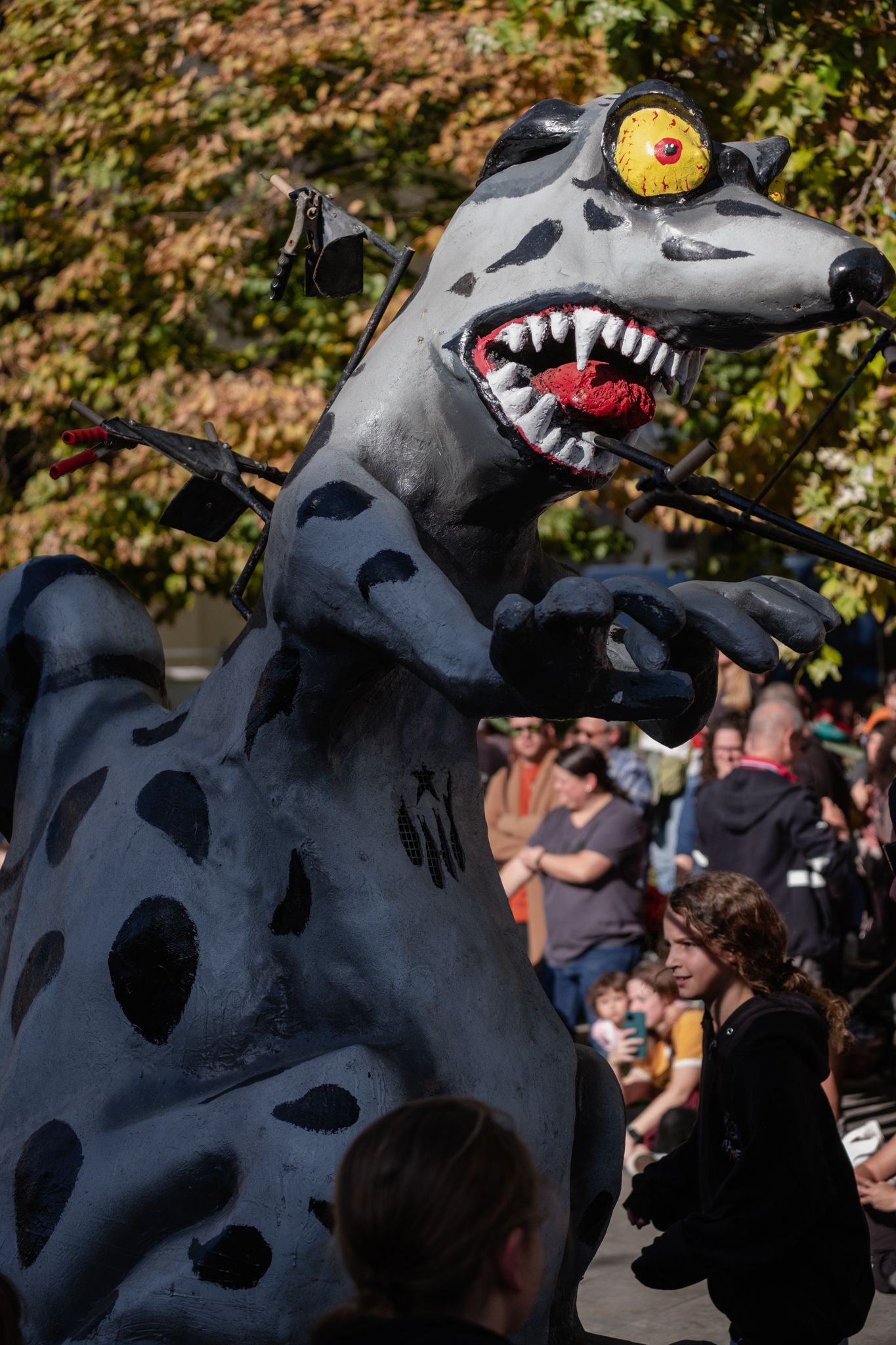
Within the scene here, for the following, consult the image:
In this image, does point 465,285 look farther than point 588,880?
No

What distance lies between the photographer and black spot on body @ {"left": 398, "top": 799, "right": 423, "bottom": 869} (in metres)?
2.51

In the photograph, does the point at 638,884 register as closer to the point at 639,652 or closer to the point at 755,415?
the point at 755,415

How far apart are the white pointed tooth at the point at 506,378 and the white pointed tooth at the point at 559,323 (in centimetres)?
7

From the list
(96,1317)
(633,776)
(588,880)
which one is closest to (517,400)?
(96,1317)

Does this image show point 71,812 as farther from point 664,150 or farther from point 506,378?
point 664,150

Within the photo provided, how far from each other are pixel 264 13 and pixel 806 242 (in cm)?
784

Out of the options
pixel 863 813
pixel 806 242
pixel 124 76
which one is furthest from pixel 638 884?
pixel 124 76

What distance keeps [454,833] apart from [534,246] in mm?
896

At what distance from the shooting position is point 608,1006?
6727 millimetres

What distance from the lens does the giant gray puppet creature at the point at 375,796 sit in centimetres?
226

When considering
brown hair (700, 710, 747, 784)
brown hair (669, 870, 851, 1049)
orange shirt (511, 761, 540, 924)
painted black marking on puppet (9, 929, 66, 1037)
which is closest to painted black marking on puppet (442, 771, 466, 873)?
painted black marking on puppet (9, 929, 66, 1037)

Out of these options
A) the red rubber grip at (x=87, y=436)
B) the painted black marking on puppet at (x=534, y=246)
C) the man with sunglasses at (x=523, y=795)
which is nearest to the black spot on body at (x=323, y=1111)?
the painted black marking on puppet at (x=534, y=246)

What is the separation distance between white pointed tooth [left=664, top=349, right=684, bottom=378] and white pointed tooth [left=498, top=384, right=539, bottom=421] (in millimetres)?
196

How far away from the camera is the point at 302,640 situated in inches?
97.2
